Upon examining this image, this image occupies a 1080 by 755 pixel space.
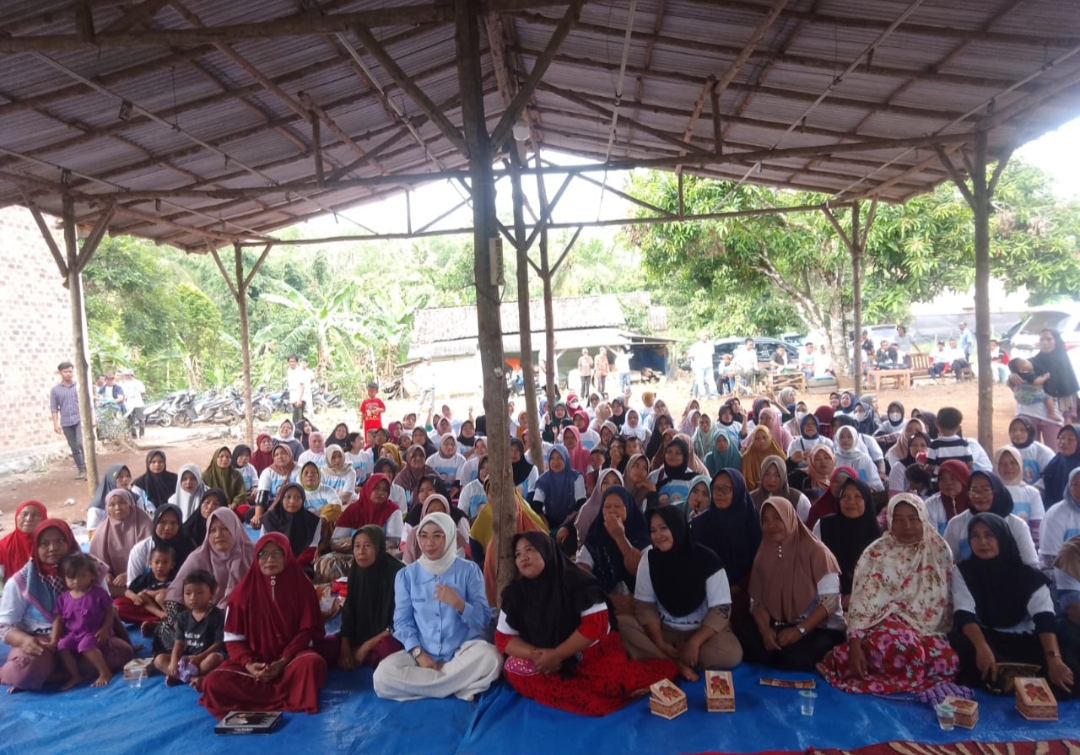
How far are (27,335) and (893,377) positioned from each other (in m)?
16.7

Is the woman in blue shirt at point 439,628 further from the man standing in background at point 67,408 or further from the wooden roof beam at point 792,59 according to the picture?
the man standing in background at point 67,408

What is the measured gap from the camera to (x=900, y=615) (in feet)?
11.6

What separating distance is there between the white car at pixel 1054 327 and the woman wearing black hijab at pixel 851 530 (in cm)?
911

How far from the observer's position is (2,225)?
35.5 feet

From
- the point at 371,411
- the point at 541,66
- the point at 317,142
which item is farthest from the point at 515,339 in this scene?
the point at 541,66

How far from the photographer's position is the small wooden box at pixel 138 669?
3879mm

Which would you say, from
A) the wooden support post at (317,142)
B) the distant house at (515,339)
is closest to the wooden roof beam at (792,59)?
the wooden support post at (317,142)

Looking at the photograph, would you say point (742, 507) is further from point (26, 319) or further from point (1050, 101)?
point (26, 319)

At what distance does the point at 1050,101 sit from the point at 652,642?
5350 millimetres

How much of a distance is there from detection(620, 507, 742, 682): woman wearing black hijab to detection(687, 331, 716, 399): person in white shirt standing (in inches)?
530

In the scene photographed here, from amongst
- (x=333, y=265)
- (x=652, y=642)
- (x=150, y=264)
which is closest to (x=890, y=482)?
(x=652, y=642)

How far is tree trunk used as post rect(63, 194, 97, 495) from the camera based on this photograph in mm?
6660

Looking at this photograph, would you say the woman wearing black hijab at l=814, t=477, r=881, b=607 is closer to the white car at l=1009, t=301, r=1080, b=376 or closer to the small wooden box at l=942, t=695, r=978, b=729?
the small wooden box at l=942, t=695, r=978, b=729

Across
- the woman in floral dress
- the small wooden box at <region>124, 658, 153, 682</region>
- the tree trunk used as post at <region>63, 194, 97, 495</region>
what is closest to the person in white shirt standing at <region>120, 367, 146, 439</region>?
the tree trunk used as post at <region>63, 194, 97, 495</region>
